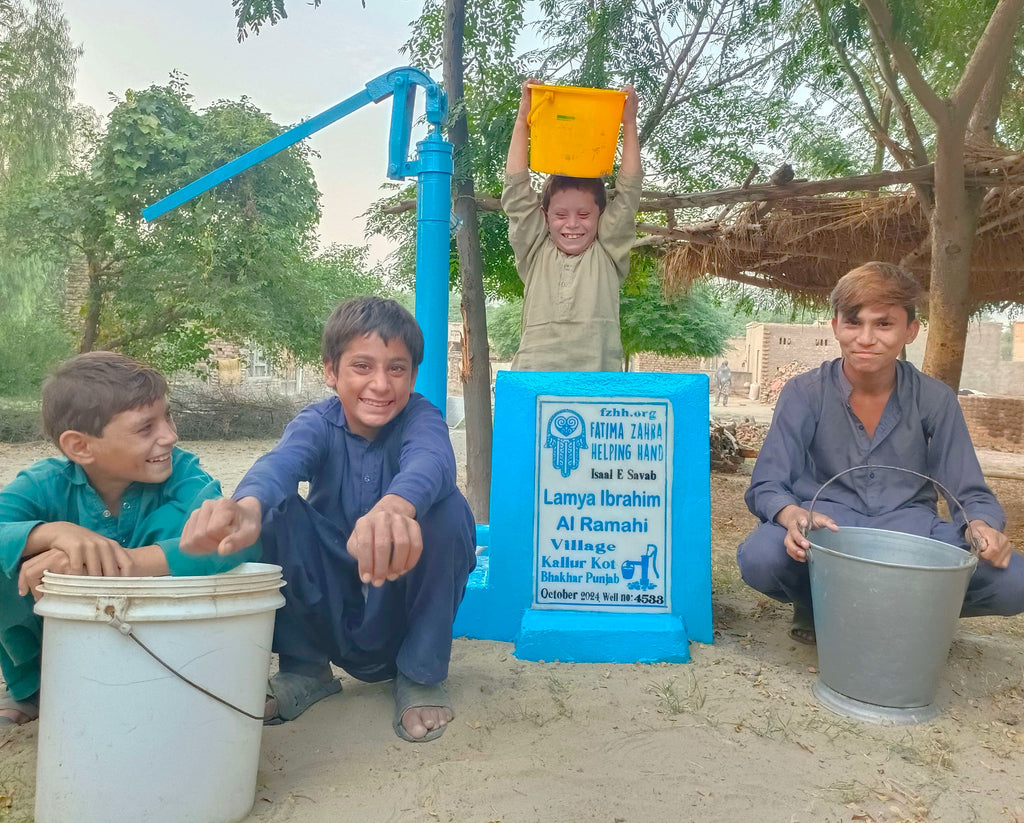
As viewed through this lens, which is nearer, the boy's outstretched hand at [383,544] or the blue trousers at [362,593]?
the boy's outstretched hand at [383,544]

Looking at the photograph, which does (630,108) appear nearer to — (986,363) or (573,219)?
(573,219)

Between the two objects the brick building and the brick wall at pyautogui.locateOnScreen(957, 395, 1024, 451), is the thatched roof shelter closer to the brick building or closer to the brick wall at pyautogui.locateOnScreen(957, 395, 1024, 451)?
the brick wall at pyautogui.locateOnScreen(957, 395, 1024, 451)

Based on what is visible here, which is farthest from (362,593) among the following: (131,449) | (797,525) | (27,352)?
(27,352)

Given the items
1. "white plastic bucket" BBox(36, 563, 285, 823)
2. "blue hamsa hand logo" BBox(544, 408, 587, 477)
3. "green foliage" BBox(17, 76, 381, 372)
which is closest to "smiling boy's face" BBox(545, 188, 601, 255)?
"blue hamsa hand logo" BBox(544, 408, 587, 477)

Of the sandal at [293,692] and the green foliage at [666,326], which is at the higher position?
the green foliage at [666,326]

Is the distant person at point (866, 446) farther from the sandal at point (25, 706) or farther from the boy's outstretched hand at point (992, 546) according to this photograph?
the sandal at point (25, 706)

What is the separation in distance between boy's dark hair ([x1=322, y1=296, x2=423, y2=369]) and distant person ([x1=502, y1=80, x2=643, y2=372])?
117 centimetres

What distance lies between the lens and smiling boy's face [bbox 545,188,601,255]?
331cm

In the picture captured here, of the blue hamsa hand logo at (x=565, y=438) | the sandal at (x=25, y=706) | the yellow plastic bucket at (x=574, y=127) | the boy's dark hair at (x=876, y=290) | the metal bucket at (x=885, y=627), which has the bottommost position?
the sandal at (x=25, y=706)

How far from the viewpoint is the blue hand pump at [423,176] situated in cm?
325

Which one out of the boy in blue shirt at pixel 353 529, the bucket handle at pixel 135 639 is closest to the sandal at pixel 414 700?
the boy in blue shirt at pixel 353 529

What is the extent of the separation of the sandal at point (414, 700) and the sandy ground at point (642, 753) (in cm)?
3

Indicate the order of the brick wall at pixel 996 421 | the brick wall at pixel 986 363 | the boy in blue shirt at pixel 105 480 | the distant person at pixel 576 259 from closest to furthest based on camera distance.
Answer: the boy in blue shirt at pixel 105 480 → the distant person at pixel 576 259 → the brick wall at pixel 996 421 → the brick wall at pixel 986 363

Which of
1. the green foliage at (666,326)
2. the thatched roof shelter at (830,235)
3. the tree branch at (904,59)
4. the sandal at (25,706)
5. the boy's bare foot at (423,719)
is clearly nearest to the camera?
the boy's bare foot at (423,719)
